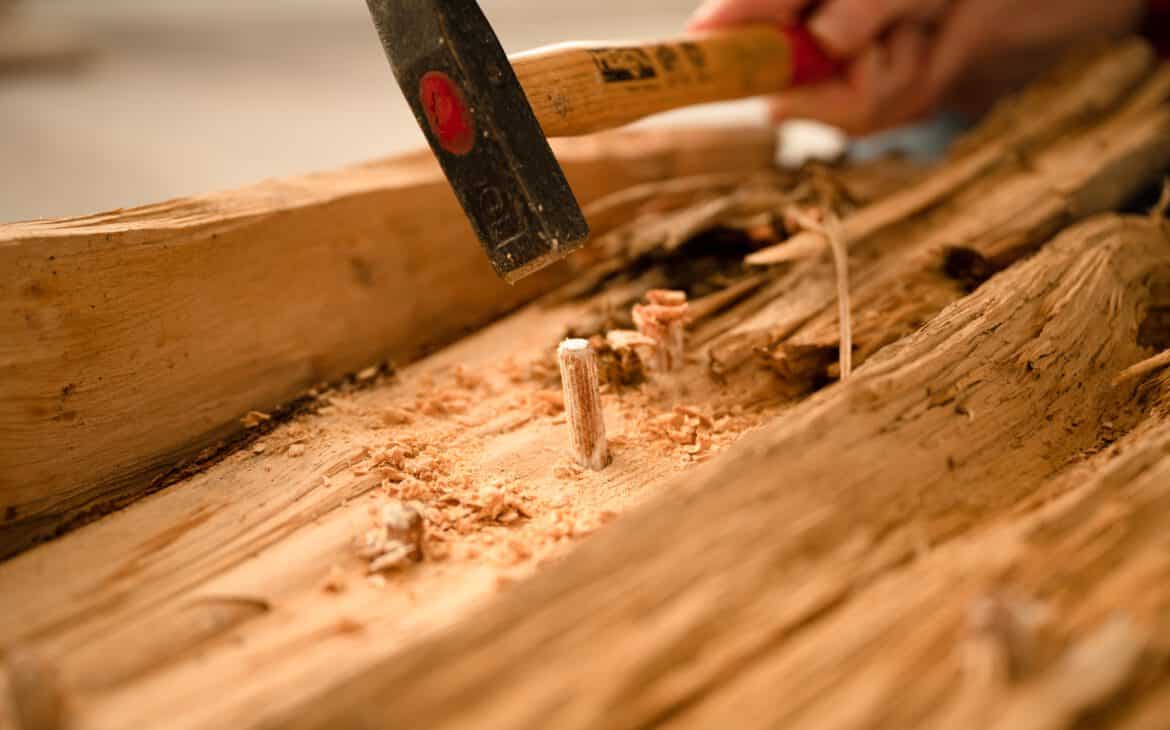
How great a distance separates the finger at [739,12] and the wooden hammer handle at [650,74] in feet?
0.19

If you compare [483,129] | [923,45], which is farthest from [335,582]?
[923,45]

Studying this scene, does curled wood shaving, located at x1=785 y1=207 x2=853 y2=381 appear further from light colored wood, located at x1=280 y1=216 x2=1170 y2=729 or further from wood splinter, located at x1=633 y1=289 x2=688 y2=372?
wood splinter, located at x1=633 y1=289 x2=688 y2=372

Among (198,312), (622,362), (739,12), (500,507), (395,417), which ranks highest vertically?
(739,12)

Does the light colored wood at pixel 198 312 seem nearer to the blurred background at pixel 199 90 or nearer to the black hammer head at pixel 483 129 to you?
the black hammer head at pixel 483 129

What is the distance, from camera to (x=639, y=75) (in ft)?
5.91

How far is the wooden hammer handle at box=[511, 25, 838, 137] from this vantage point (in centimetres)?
162

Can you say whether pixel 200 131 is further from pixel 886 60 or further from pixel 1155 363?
pixel 1155 363

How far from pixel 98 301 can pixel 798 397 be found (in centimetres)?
Result: 133

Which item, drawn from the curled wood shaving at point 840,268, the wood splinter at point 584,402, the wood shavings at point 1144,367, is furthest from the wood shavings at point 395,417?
the wood shavings at point 1144,367

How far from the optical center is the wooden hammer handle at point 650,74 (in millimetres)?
1616

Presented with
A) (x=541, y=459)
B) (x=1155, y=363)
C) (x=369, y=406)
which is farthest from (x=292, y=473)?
(x=1155, y=363)

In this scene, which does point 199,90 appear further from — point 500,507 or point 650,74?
point 500,507

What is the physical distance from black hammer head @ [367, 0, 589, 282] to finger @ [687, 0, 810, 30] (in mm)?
1083

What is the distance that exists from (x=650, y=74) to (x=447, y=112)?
0.58 m
